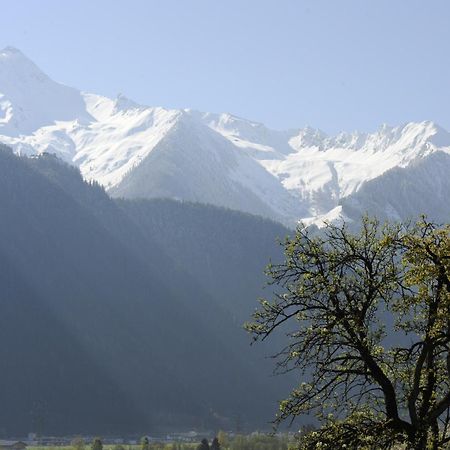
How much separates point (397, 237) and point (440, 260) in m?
1.86

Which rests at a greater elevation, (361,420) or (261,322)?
(261,322)

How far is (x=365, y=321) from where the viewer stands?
1244 inches

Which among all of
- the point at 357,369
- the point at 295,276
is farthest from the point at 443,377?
the point at 295,276

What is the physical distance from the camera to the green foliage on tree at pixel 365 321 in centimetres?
3053

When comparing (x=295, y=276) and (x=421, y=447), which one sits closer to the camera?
(x=421, y=447)

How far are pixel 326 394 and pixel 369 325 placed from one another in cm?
251

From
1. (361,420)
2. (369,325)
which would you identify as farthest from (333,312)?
(361,420)

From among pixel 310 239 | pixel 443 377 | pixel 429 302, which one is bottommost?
pixel 443 377

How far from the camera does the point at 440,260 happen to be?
30.0 metres

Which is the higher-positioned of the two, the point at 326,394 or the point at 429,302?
the point at 429,302

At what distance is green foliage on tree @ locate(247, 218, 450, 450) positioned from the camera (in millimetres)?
30531

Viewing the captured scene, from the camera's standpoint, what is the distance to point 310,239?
31781mm

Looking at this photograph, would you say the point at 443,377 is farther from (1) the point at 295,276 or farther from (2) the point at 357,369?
(1) the point at 295,276

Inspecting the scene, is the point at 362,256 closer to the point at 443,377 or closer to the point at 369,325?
the point at 369,325
